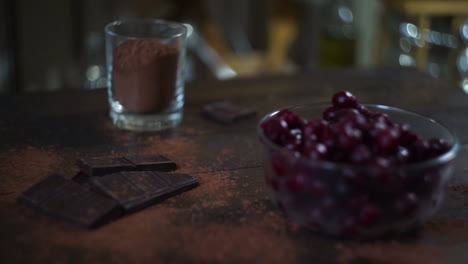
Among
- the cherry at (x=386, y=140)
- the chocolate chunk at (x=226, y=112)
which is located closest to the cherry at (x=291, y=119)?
the cherry at (x=386, y=140)

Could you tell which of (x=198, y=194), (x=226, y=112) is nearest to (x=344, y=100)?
(x=198, y=194)

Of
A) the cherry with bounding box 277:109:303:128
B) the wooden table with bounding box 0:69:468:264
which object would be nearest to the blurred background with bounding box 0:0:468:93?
the wooden table with bounding box 0:69:468:264

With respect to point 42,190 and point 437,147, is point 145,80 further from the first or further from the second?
point 437,147

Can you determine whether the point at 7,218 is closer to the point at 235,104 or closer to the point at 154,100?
the point at 154,100

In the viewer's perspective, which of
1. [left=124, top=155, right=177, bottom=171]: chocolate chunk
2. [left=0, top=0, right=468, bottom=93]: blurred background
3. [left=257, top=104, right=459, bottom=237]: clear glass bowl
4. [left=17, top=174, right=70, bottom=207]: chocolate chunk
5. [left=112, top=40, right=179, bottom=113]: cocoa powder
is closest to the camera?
[left=257, top=104, right=459, bottom=237]: clear glass bowl

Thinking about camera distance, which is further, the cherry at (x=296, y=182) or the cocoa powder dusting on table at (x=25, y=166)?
the cocoa powder dusting on table at (x=25, y=166)

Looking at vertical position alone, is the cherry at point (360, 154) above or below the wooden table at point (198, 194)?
above

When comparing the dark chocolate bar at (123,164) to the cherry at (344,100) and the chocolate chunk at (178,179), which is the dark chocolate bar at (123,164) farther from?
the cherry at (344,100)

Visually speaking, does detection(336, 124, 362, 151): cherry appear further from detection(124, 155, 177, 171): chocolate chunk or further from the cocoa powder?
the cocoa powder
